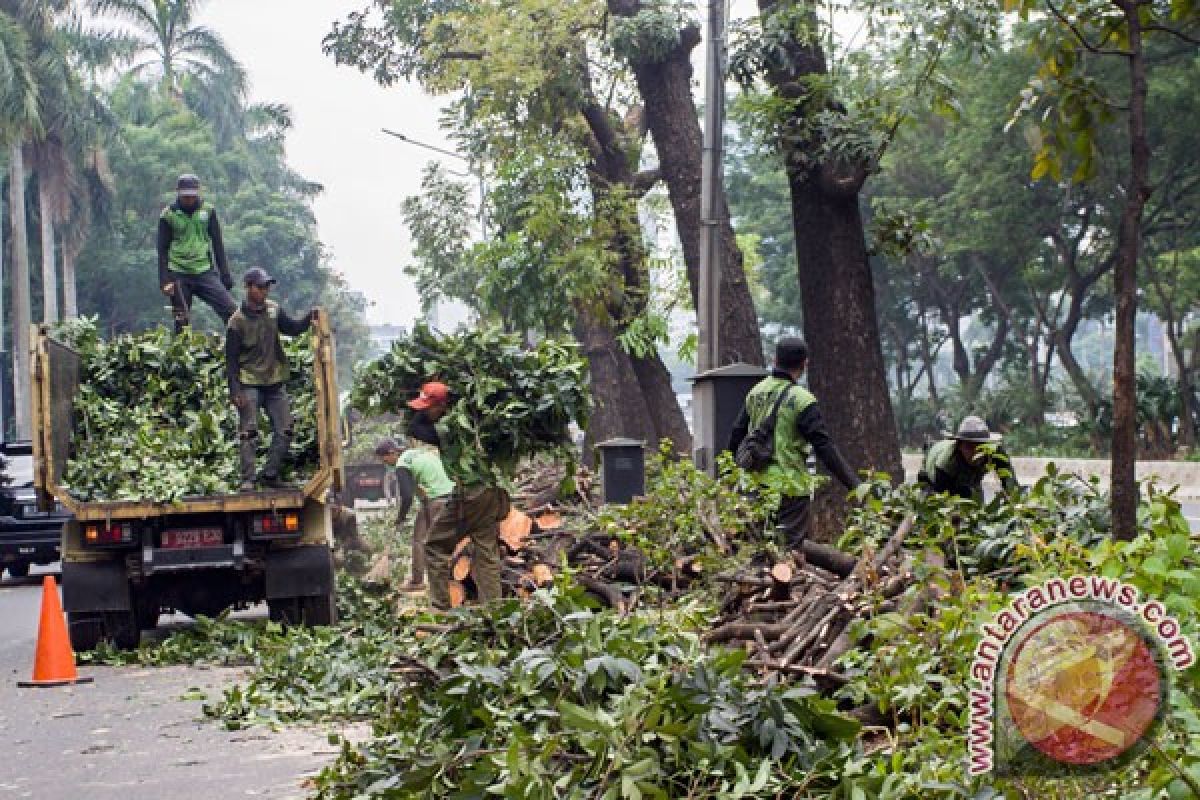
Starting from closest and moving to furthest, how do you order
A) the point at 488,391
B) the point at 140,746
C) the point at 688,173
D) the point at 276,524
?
the point at 140,746 < the point at 488,391 < the point at 276,524 < the point at 688,173

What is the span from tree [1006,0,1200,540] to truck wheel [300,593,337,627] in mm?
7044

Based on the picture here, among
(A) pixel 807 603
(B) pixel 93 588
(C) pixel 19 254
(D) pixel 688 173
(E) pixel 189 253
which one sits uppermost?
(C) pixel 19 254

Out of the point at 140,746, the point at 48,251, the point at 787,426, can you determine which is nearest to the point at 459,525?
the point at 787,426

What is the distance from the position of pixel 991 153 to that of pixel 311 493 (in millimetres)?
30812

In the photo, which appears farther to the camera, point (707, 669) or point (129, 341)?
point (129, 341)

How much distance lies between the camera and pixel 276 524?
13312 millimetres

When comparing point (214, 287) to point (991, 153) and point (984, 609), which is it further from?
point (991, 153)

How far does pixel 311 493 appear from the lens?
1323 centimetres

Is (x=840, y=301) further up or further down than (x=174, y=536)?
further up

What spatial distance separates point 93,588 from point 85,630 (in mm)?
469

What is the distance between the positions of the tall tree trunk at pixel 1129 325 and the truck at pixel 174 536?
7.59 metres

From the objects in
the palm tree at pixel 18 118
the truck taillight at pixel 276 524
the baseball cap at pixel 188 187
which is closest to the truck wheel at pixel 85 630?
the truck taillight at pixel 276 524

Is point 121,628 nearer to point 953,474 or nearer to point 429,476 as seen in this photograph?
point 429,476

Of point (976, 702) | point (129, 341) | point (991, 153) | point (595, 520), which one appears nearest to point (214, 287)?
point (129, 341)
